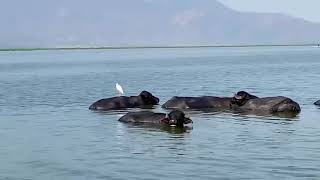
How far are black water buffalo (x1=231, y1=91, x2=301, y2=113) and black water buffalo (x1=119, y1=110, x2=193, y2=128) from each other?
4876 millimetres

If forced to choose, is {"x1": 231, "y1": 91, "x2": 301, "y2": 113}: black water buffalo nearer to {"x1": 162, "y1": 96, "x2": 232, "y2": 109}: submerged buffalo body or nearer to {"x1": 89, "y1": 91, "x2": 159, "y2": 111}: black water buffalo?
{"x1": 162, "y1": 96, "x2": 232, "y2": 109}: submerged buffalo body

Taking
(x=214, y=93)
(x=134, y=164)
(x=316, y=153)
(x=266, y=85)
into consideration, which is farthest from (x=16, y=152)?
(x=266, y=85)

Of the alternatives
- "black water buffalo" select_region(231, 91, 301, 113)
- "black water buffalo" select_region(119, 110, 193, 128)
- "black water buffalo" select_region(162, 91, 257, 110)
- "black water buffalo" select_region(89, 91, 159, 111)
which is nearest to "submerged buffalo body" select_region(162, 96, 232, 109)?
"black water buffalo" select_region(162, 91, 257, 110)

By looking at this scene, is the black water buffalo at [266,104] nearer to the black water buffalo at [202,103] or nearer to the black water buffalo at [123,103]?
the black water buffalo at [202,103]

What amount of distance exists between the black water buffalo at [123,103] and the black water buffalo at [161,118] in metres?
5.17

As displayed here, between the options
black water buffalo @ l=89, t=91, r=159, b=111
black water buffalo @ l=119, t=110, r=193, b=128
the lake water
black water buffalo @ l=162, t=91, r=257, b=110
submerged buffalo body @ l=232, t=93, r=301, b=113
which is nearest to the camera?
the lake water

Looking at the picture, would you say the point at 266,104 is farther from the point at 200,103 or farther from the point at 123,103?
the point at 123,103

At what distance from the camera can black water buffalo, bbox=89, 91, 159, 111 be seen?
1219 inches

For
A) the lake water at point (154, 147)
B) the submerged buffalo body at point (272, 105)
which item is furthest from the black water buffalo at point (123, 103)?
the submerged buffalo body at point (272, 105)

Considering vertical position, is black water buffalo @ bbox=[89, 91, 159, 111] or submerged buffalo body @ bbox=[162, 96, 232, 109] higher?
submerged buffalo body @ bbox=[162, 96, 232, 109]

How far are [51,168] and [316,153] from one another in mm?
6082

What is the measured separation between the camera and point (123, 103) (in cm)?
3158

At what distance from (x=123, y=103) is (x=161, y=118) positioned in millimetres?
7282

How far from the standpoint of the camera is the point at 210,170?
16172mm
